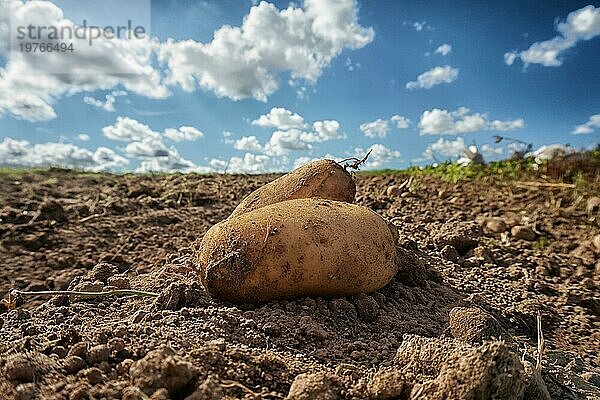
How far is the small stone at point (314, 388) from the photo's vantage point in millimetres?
1345

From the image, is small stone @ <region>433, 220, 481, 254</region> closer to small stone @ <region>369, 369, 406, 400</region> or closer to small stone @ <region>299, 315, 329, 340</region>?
small stone @ <region>299, 315, 329, 340</region>

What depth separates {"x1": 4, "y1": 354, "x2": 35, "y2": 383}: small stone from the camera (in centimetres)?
145

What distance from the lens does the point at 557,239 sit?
416cm

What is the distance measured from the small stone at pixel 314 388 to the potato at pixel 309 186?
4.16ft

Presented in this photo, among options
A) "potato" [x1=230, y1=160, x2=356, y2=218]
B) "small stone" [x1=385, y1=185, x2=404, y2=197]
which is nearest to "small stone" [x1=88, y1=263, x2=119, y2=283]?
"potato" [x1=230, y1=160, x2=356, y2=218]

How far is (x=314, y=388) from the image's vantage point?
53.4 inches

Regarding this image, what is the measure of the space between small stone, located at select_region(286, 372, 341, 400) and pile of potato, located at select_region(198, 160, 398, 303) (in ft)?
2.02

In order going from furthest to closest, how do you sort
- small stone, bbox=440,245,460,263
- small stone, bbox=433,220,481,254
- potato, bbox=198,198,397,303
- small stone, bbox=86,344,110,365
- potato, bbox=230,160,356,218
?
small stone, bbox=433,220,481,254
small stone, bbox=440,245,460,263
potato, bbox=230,160,356,218
potato, bbox=198,198,397,303
small stone, bbox=86,344,110,365

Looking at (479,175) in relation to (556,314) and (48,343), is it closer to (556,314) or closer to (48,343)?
(556,314)

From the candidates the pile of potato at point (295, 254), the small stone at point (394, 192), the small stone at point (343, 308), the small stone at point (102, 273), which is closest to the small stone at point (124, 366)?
the pile of potato at point (295, 254)

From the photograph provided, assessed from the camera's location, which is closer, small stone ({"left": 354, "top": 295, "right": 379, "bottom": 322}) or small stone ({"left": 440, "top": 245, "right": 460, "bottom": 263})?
small stone ({"left": 354, "top": 295, "right": 379, "bottom": 322})

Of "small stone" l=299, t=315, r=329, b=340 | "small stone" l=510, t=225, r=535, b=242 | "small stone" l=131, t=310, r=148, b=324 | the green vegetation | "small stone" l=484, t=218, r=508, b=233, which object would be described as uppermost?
the green vegetation

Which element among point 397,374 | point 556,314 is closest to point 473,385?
point 397,374

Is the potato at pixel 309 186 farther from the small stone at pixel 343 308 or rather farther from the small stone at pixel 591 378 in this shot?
the small stone at pixel 591 378
